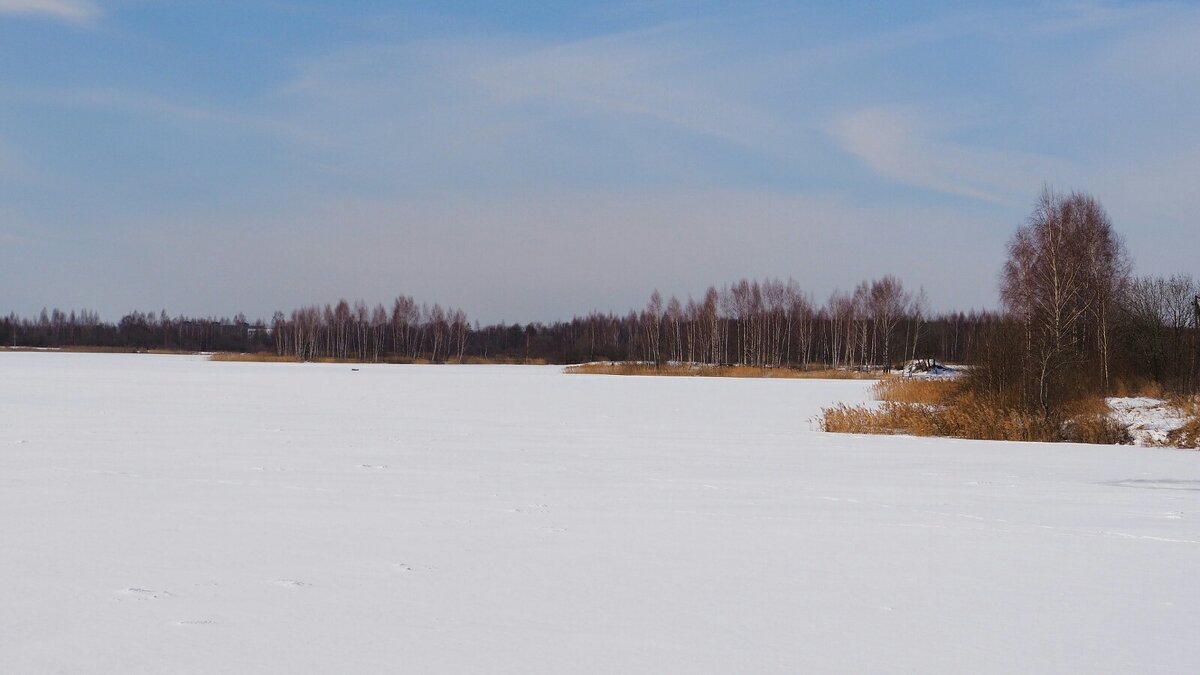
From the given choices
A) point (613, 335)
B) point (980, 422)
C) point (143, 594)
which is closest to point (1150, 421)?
point (980, 422)

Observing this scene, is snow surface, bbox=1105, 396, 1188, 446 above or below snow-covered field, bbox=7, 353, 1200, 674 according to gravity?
above

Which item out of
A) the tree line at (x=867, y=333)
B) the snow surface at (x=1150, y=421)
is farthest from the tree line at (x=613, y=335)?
the snow surface at (x=1150, y=421)

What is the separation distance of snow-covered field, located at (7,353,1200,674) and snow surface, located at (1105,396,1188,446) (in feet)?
9.23

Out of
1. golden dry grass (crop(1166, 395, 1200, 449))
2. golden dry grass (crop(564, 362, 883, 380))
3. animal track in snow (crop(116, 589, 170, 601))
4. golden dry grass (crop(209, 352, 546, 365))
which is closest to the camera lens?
animal track in snow (crop(116, 589, 170, 601))

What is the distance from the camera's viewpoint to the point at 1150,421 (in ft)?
53.9

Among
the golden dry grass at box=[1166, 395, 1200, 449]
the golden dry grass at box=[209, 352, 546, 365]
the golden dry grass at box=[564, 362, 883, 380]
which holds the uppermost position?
the golden dry grass at box=[209, 352, 546, 365]

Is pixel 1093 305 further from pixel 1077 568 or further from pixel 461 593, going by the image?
pixel 461 593

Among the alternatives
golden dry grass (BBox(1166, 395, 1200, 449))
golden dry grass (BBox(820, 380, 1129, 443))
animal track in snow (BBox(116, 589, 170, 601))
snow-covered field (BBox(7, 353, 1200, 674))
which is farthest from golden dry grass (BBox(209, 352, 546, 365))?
animal track in snow (BBox(116, 589, 170, 601))

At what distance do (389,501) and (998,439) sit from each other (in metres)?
10.8

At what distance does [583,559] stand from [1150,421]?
567 inches

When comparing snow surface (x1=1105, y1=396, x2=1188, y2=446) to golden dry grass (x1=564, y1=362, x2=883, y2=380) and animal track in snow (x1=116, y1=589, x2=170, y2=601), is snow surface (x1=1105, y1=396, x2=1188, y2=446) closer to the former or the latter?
animal track in snow (x1=116, y1=589, x2=170, y2=601)

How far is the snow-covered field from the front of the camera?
381 centimetres

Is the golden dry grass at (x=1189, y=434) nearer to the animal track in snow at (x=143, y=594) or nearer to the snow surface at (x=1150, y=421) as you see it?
the snow surface at (x=1150, y=421)

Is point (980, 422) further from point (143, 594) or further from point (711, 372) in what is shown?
point (711, 372)
